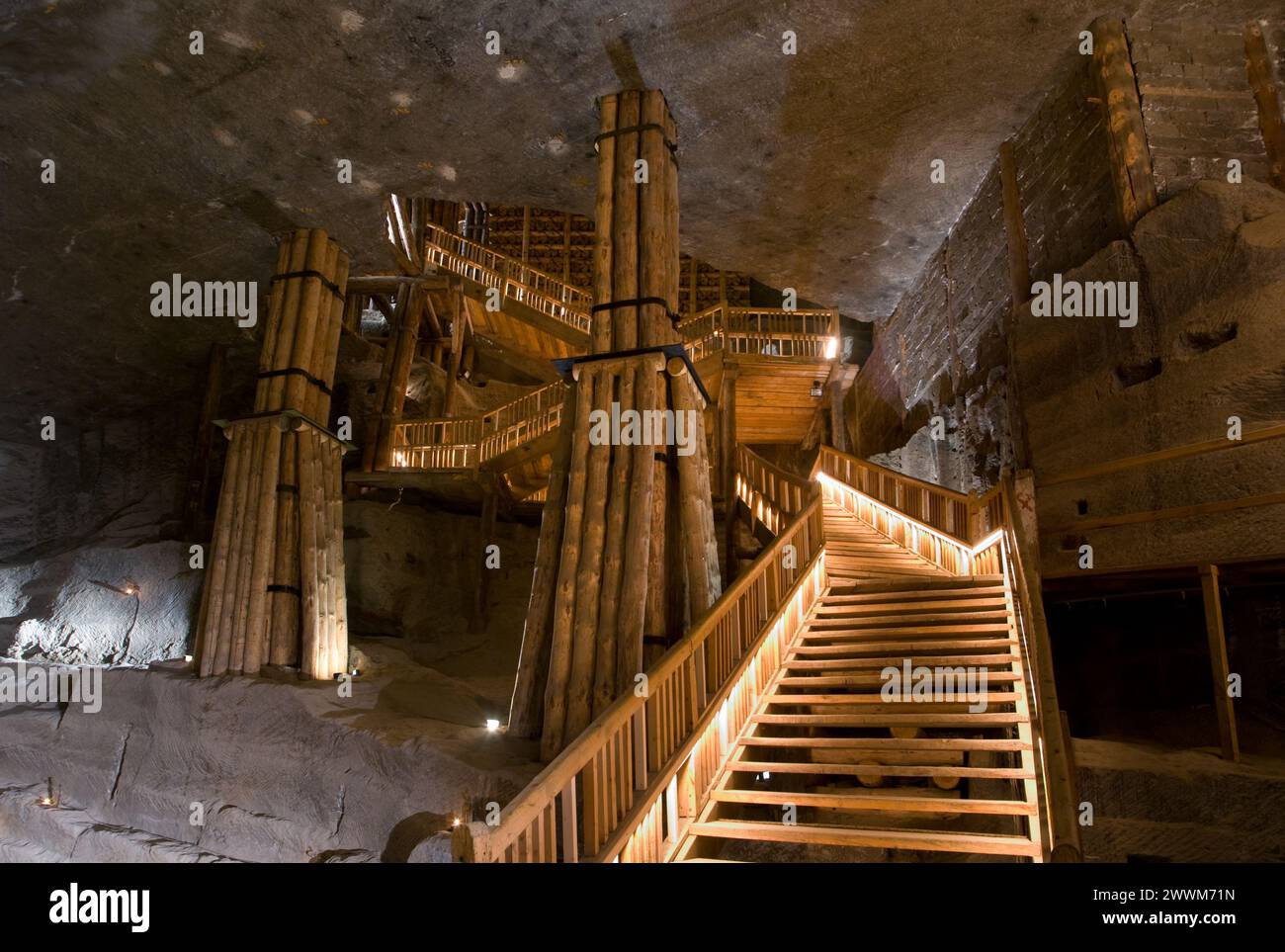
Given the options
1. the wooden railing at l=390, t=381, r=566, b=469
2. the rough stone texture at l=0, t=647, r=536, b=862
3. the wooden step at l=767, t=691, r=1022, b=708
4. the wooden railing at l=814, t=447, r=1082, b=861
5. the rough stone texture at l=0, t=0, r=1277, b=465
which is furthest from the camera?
the wooden railing at l=390, t=381, r=566, b=469

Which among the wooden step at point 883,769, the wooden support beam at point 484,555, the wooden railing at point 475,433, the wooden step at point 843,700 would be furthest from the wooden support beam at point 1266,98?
the wooden support beam at point 484,555

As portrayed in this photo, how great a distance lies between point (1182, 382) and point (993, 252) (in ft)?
13.6

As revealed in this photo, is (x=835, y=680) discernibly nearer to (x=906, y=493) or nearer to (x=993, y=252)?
(x=906, y=493)

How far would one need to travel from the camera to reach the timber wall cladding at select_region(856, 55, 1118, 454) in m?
9.21

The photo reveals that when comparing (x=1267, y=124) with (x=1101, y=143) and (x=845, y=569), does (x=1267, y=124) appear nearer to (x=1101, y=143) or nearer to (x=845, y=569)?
(x=1101, y=143)

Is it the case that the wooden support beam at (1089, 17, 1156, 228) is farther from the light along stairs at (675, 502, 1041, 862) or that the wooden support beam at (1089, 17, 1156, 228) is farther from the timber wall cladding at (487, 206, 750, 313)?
the timber wall cladding at (487, 206, 750, 313)

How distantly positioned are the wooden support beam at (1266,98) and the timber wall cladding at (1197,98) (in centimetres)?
6

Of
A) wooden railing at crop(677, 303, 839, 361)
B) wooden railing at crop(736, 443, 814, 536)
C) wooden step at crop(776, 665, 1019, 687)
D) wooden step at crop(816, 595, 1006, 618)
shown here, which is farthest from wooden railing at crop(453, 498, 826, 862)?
wooden railing at crop(677, 303, 839, 361)

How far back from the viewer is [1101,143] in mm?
8922

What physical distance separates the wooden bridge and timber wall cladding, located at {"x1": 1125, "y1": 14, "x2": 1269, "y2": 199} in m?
4.22

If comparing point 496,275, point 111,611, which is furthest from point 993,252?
point 111,611

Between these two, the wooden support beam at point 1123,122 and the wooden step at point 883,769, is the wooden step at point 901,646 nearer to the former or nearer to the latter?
the wooden step at point 883,769

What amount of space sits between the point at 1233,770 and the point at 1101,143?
6853 mm

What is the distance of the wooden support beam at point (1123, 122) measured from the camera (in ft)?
27.8
